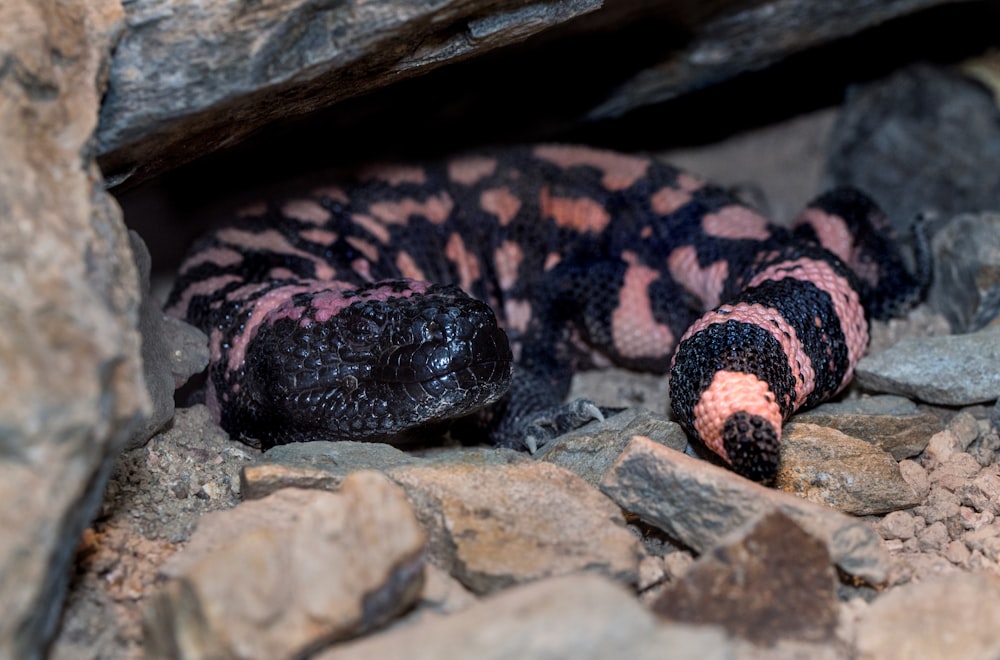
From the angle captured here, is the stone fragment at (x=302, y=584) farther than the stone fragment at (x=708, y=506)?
No

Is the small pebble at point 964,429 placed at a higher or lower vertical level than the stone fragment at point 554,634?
lower

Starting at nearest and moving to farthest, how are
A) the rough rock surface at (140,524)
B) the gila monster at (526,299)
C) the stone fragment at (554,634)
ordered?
the stone fragment at (554,634)
the rough rock surface at (140,524)
the gila monster at (526,299)

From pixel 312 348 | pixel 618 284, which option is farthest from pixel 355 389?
pixel 618 284

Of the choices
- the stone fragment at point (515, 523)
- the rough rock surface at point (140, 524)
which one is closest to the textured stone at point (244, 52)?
the rough rock surface at point (140, 524)

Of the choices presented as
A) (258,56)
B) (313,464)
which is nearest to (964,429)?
(313,464)

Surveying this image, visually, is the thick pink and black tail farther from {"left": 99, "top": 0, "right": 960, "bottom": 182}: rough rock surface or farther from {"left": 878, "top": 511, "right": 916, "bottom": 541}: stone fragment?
{"left": 99, "top": 0, "right": 960, "bottom": 182}: rough rock surface

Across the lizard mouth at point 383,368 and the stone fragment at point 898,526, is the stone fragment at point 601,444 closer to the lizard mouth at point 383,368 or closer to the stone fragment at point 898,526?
the lizard mouth at point 383,368

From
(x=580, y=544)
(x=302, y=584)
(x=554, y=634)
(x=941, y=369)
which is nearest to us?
(x=554, y=634)

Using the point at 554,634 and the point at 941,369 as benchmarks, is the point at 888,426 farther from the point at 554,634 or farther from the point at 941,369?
the point at 554,634
